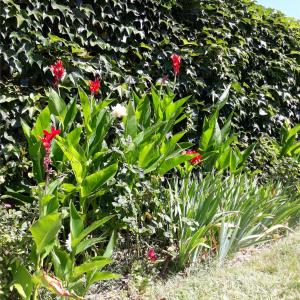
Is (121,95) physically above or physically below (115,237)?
above

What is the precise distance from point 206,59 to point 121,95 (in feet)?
4.30

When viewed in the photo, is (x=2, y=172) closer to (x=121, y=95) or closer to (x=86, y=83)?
(x=86, y=83)

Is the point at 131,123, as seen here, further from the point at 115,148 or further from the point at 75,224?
the point at 75,224

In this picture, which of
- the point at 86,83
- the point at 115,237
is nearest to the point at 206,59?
the point at 86,83

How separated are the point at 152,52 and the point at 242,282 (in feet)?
7.43

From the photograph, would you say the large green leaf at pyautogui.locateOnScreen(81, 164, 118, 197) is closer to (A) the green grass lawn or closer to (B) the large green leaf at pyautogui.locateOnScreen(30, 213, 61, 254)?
(B) the large green leaf at pyautogui.locateOnScreen(30, 213, 61, 254)

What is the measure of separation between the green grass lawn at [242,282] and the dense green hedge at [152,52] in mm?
1351

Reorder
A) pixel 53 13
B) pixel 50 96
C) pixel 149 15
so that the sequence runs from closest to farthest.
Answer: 1. pixel 50 96
2. pixel 53 13
3. pixel 149 15

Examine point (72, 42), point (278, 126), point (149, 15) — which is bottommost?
point (278, 126)

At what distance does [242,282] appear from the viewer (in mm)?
3117

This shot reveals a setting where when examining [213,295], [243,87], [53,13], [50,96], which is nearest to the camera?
[213,295]

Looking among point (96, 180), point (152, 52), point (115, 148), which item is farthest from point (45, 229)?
point (152, 52)

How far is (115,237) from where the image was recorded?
10.3 feet

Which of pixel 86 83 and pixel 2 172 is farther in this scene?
pixel 86 83
